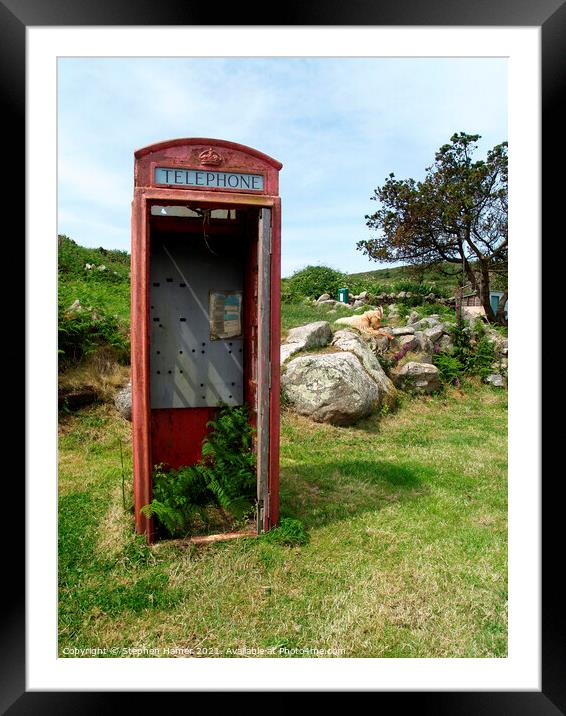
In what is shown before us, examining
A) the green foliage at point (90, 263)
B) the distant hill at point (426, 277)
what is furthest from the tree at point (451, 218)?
the green foliage at point (90, 263)

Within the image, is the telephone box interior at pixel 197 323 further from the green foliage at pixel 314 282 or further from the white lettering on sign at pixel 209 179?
the green foliage at pixel 314 282

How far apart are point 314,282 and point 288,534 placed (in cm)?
1412

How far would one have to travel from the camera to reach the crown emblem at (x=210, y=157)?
12.6 feet

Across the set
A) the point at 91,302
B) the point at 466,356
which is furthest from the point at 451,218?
the point at 91,302

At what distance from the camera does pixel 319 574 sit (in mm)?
3650

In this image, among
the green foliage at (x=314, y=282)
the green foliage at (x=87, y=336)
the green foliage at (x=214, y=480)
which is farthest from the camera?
the green foliage at (x=314, y=282)

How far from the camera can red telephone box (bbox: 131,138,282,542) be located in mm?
3855

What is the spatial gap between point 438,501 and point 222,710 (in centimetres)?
327

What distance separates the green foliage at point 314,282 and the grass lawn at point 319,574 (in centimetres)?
1143

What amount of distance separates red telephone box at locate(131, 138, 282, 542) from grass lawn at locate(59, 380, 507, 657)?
461mm

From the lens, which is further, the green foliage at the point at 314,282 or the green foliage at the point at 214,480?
the green foliage at the point at 314,282

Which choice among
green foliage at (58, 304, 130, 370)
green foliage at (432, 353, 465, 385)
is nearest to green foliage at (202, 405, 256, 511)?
green foliage at (58, 304, 130, 370)
